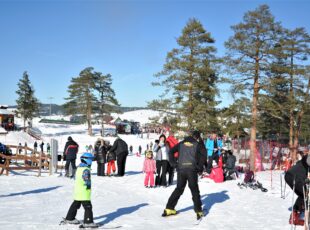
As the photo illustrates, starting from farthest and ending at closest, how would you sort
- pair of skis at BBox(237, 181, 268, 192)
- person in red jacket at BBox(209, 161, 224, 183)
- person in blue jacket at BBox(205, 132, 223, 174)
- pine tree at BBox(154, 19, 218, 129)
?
pine tree at BBox(154, 19, 218, 129)
person in blue jacket at BBox(205, 132, 223, 174)
person in red jacket at BBox(209, 161, 224, 183)
pair of skis at BBox(237, 181, 268, 192)

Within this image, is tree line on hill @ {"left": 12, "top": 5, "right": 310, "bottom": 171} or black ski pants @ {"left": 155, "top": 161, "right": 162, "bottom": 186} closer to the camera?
black ski pants @ {"left": 155, "top": 161, "right": 162, "bottom": 186}

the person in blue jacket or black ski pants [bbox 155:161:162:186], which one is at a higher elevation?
the person in blue jacket

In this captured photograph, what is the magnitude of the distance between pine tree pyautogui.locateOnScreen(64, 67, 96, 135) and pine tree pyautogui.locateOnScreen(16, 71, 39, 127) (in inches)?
363

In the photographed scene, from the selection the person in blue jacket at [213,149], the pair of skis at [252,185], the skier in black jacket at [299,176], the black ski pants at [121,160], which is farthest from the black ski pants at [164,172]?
the skier in black jacket at [299,176]

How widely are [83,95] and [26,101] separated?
1374cm

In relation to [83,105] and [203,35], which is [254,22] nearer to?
[203,35]

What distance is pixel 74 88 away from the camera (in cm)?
6469

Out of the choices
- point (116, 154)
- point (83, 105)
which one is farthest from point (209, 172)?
point (83, 105)

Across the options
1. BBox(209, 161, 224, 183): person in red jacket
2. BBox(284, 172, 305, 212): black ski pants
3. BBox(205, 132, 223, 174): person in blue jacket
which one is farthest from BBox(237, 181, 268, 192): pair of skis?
BBox(284, 172, 305, 212): black ski pants

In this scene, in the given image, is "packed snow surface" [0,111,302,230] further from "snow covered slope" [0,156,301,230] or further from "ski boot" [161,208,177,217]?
"ski boot" [161,208,177,217]

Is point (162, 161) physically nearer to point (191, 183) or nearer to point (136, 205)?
point (136, 205)

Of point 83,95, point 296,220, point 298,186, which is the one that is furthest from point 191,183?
point 83,95

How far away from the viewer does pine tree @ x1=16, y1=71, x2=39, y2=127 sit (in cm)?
7006

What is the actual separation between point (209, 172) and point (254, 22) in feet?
48.0
